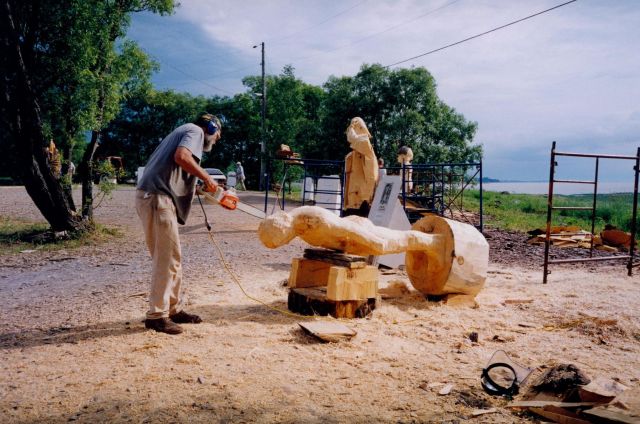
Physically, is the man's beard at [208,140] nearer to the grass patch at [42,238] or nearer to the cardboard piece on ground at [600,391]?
the cardboard piece on ground at [600,391]

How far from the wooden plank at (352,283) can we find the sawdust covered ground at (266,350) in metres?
Result: 0.26

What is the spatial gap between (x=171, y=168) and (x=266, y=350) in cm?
174

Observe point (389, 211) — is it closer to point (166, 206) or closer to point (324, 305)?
point (324, 305)

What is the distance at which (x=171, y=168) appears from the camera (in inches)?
169

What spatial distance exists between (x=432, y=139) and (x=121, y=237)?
1597 cm

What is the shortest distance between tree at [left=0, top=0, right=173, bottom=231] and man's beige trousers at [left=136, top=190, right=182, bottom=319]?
598 centimetres

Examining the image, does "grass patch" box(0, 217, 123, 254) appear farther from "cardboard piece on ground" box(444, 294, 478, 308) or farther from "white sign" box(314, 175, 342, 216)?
"cardboard piece on ground" box(444, 294, 478, 308)

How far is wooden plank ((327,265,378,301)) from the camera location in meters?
4.65

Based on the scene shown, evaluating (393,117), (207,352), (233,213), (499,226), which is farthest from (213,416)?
(393,117)

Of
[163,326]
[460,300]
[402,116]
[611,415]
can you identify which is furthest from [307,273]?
[402,116]

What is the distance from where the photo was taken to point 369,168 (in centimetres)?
817

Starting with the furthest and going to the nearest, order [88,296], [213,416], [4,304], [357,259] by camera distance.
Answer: [88,296]
[4,304]
[357,259]
[213,416]

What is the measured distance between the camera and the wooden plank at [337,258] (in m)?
4.80

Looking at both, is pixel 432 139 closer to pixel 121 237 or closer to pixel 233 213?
pixel 233 213
